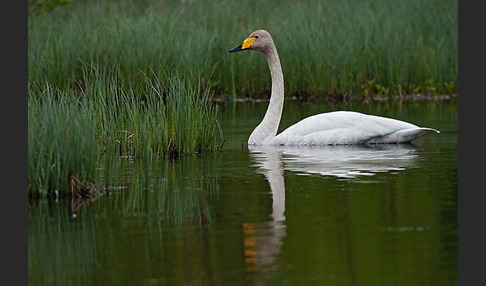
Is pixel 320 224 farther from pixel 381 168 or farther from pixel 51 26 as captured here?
pixel 51 26

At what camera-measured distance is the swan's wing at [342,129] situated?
43.3 feet

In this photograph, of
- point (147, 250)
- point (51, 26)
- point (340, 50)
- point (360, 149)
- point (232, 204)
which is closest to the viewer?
point (147, 250)

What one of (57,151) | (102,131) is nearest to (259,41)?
(102,131)

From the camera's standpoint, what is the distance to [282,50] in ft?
67.5

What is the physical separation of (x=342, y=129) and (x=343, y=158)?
4.86 ft

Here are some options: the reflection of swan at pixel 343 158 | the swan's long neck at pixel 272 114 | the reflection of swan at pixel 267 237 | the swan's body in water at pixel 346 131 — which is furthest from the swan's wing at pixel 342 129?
the reflection of swan at pixel 267 237

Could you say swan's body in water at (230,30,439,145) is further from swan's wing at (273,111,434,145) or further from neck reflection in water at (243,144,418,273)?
neck reflection in water at (243,144,418,273)

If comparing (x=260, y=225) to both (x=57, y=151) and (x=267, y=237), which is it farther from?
(x=57, y=151)

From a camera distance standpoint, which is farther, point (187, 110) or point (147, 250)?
point (187, 110)

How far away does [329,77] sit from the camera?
67.4 ft

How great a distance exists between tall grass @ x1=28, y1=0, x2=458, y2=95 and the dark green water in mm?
8076

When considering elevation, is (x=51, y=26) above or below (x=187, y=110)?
above

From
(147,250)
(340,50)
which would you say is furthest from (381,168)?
(340,50)

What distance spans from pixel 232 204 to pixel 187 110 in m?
3.81
